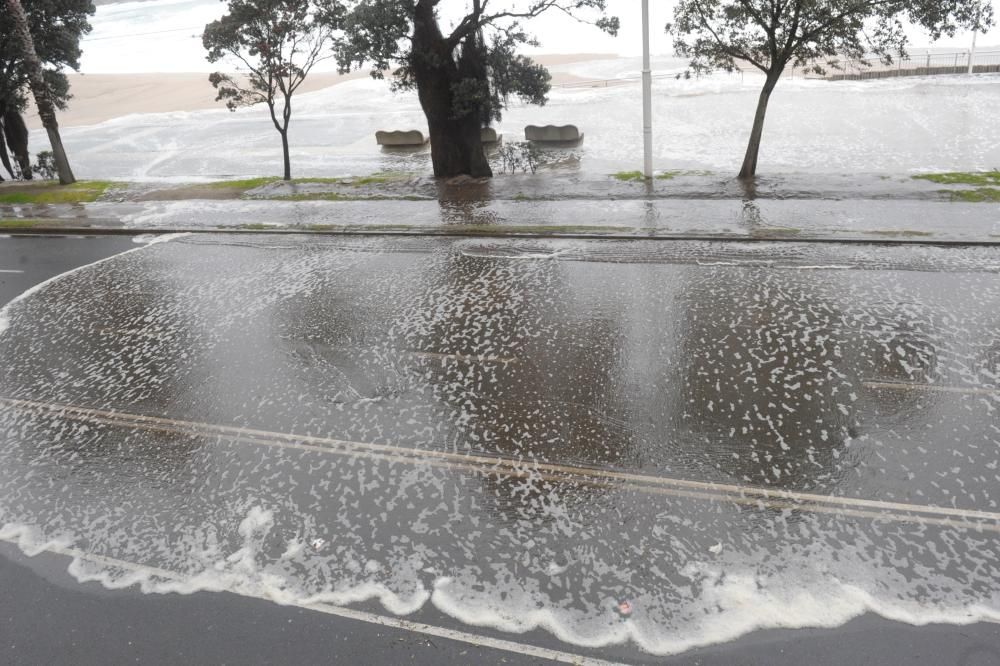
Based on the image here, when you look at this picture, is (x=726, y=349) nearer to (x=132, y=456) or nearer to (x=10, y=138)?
(x=132, y=456)

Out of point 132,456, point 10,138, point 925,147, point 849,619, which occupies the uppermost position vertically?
point 10,138

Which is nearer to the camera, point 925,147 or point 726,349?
point 726,349

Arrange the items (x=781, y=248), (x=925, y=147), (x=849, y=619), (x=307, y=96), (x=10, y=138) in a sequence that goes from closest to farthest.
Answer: (x=849, y=619)
(x=781, y=248)
(x=925, y=147)
(x=10, y=138)
(x=307, y=96)

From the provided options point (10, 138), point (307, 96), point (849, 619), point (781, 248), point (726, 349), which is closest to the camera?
point (849, 619)

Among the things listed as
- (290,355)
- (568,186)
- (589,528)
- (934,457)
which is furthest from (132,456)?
(568,186)

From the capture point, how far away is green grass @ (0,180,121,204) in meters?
22.5

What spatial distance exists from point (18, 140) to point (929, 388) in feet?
109

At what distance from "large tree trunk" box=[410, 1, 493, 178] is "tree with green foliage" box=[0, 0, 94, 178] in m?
12.9

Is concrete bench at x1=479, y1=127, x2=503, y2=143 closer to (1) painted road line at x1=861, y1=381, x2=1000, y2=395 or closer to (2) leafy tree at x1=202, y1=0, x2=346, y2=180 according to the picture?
(2) leafy tree at x1=202, y1=0, x2=346, y2=180

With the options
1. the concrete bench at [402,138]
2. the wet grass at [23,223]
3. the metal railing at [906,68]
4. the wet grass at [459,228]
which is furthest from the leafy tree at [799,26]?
the metal railing at [906,68]

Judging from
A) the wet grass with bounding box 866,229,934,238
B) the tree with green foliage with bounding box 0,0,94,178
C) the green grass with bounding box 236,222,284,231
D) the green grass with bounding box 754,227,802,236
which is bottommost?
the wet grass with bounding box 866,229,934,238

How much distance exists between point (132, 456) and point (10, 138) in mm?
27349

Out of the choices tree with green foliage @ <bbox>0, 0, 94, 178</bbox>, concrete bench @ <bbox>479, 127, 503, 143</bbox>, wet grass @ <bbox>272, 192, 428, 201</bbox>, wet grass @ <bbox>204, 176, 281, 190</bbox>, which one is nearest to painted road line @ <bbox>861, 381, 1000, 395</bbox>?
wet grass @ <bbox>272, 192, 428, 201</bbox>

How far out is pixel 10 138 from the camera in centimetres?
2855
